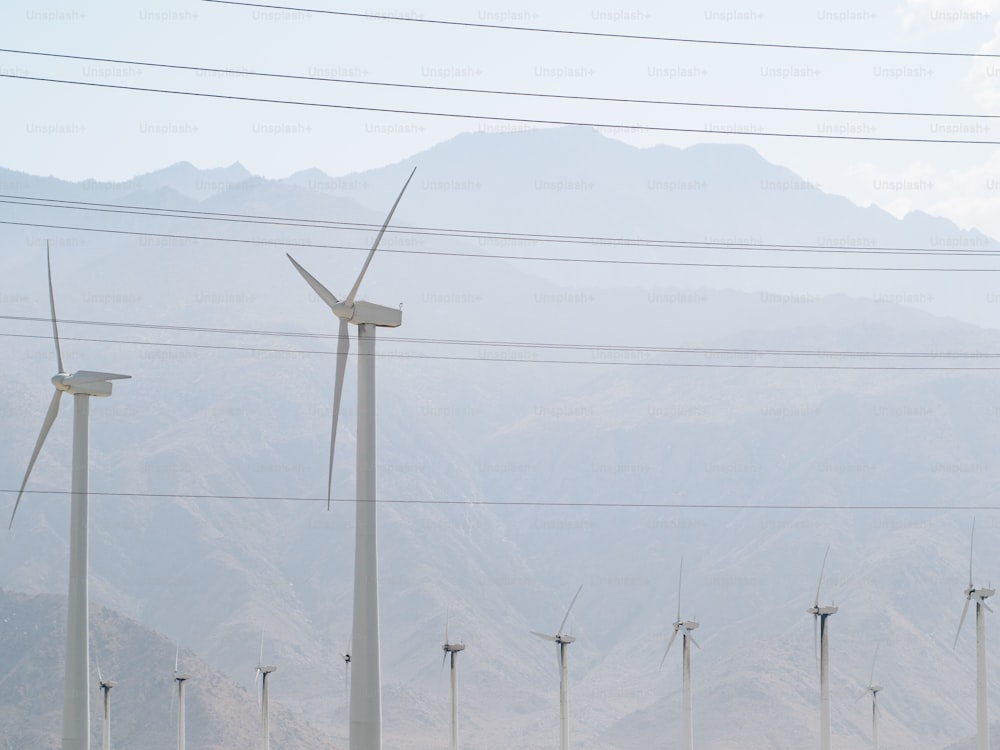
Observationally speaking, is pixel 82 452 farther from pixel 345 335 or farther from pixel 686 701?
pixel 686 701

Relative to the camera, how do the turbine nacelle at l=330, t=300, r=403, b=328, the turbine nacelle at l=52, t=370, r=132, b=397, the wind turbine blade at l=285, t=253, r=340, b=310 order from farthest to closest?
1. the turbine nacelle at l=52, t=370, r=132, b=397
2. the wind turbine blade at l=285, t=253, r=340, b=310
3. the turbine nacelle at l=330, t=300, r=403, b=328

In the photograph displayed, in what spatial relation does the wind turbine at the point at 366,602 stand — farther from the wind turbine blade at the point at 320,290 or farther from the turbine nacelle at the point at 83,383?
the turbine nacelle at the point at 83,383

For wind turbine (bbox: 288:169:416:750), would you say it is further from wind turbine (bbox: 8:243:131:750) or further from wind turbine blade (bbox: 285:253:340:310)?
wind turbine (bbox: 8:243:131:750)

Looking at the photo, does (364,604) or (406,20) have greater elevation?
(406,20)

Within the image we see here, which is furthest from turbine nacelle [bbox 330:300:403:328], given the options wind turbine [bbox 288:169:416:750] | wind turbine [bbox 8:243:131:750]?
wind turbine [bbox 8:243:131:750]

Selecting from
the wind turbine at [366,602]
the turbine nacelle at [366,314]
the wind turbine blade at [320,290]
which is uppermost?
the wind turbine blade at [320,290]

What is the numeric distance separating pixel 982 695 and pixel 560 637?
20.3 meters

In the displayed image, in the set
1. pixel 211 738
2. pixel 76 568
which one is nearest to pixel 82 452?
pixel 76 568

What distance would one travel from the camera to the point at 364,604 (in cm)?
3706

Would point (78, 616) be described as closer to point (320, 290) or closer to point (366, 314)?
point (320, 290)

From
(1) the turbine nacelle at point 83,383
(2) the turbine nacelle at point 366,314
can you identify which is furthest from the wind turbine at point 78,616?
(2) the turbine nacelle at point 366,314

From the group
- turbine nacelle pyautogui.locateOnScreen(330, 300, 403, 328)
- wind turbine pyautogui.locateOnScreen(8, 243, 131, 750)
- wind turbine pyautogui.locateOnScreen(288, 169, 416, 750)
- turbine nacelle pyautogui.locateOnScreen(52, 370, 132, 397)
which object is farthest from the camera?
turbine nacelle pyautogui.locateOnScreen(52, 370, 132, 397)

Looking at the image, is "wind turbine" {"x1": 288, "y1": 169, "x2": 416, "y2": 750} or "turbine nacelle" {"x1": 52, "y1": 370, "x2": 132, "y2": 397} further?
"turbine nacelle" {"x1": 52, "y1": 370, "x2": 132, "y2": 397}

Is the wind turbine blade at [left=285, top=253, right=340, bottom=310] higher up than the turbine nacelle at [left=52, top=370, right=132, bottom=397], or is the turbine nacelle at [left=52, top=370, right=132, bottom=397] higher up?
the wind turbine blade at [left=285, top=253, right=340, bottom=310]
